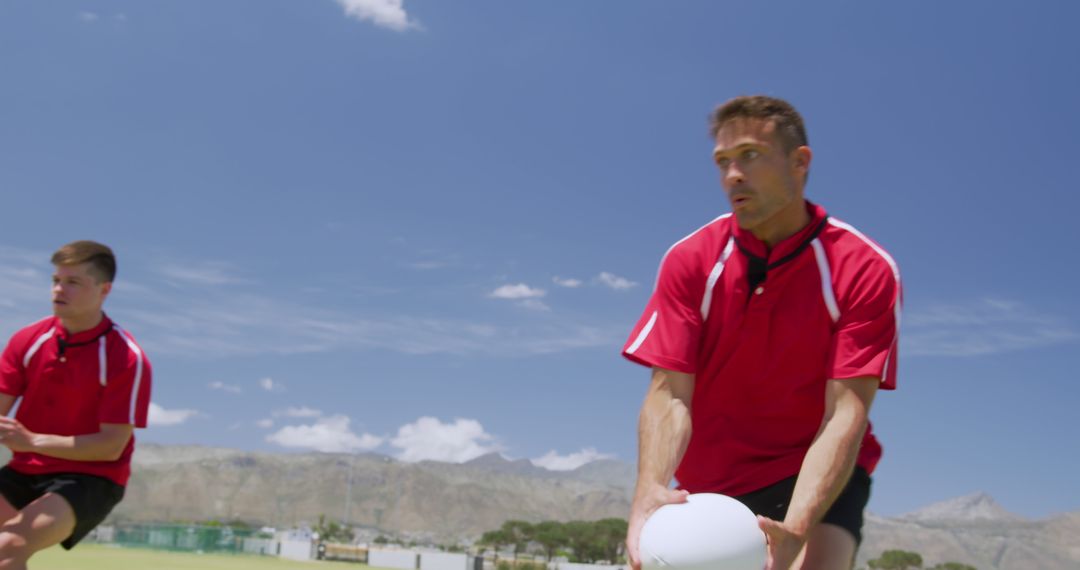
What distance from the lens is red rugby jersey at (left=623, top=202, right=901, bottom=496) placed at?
443 centimetres

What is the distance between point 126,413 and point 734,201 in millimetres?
5420

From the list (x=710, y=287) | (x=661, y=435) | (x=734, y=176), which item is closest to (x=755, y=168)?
(x=734, y=176)

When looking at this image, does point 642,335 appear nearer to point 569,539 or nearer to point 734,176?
point 734,176

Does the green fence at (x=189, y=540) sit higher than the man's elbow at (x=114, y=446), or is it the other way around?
the man's elbow at (x=114, y=446)

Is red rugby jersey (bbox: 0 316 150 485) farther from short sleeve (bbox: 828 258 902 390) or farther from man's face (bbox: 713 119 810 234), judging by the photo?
short sleeve (bbox: 828 258 902 390)

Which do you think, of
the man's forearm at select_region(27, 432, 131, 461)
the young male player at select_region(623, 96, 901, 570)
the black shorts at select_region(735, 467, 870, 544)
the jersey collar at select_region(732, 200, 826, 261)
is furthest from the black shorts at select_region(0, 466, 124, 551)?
the jersey collar at select_region(732, 200, 826, 261)

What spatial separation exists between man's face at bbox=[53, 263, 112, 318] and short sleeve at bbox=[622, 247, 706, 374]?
5012 mm

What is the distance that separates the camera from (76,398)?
25.9 feet

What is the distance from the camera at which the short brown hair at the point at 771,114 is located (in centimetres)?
436

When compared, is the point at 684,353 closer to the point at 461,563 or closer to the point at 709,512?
the point at 709,512

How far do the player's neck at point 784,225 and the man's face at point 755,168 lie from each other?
86 millimetres

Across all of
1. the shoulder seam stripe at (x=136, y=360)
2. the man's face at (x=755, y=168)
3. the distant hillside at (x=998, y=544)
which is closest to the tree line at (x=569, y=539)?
the distant hillside at (x=998, y=544)

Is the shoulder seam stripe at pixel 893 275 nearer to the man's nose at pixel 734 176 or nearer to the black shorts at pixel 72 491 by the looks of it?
the man's nose at pixel 734 176

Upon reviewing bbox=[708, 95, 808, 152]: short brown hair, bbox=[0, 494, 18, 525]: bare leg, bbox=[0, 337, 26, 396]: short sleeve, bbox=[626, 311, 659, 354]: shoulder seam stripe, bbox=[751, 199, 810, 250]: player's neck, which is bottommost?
bbox=[0, 494, 18, 525]: bare leg
